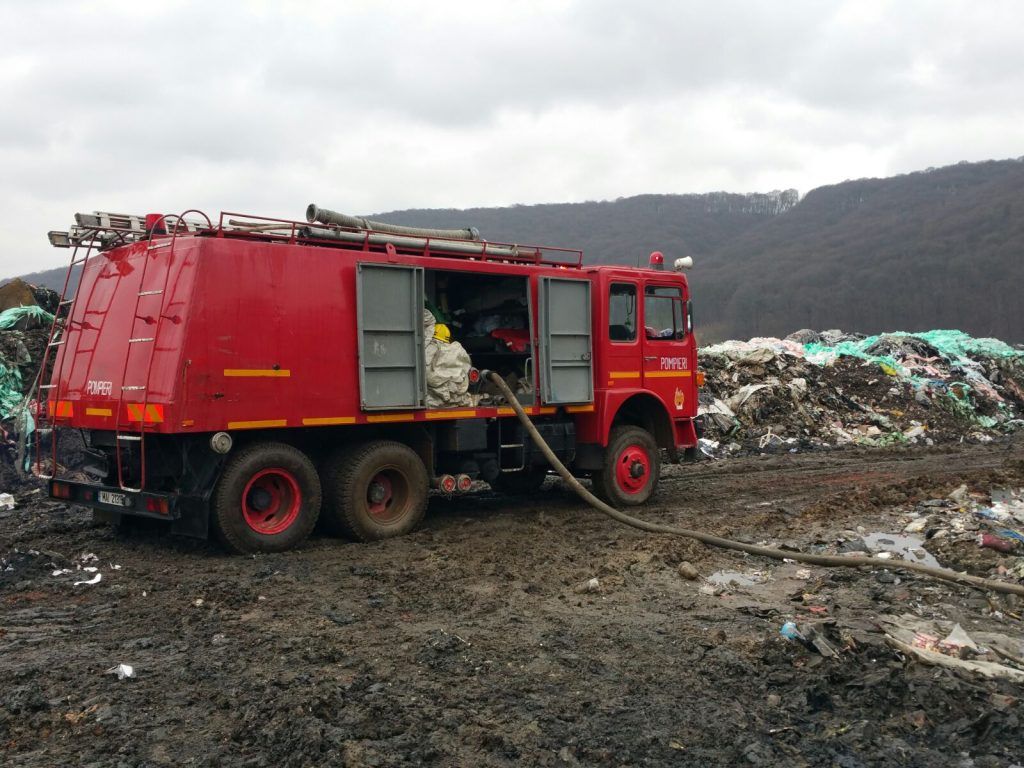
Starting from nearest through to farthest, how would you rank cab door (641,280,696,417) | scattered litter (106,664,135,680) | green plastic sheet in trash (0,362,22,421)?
scattered litter (106,664,135,680), cab door (641,280,696,417), green plastic sheet in trash (0,362,22,421)

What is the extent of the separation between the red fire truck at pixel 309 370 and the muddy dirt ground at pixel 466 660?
586 mm

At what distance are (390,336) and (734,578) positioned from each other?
148 inches

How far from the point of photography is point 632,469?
1047cm

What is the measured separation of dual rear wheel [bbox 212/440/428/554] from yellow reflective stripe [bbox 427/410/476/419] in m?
0.40

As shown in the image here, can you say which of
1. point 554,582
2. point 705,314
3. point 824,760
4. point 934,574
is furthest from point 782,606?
point 705,314

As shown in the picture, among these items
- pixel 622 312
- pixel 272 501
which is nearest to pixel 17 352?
pixel 272 501

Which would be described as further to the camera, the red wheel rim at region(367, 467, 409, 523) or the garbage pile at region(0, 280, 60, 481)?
the garbage pile at region(0, 280, 60, 481)

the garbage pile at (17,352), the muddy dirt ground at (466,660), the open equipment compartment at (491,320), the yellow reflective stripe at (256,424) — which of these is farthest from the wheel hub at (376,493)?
the garbage pile at (17,352)

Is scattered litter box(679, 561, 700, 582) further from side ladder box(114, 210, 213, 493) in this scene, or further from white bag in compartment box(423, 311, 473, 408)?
side ladder box(114, 210, 213, 493)

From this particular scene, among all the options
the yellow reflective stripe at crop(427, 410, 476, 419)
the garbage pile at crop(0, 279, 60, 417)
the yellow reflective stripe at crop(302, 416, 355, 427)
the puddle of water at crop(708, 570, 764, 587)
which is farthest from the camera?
the garbage pile at crop(0, 279, 60, 417)

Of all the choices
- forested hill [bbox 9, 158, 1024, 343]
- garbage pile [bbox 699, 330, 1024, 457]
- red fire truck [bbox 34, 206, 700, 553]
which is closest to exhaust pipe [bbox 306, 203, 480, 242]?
red fire truck [bbox 34, 206, 700, 553]

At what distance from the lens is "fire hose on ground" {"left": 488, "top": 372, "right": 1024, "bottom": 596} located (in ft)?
20.5

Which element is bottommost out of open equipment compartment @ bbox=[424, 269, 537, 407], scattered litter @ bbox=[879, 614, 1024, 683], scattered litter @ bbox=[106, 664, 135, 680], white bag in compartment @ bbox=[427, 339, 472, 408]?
scattered litter @ bbox=[879, 614, 1024, 683]

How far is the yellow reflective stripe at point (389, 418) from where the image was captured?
822 centimetres
